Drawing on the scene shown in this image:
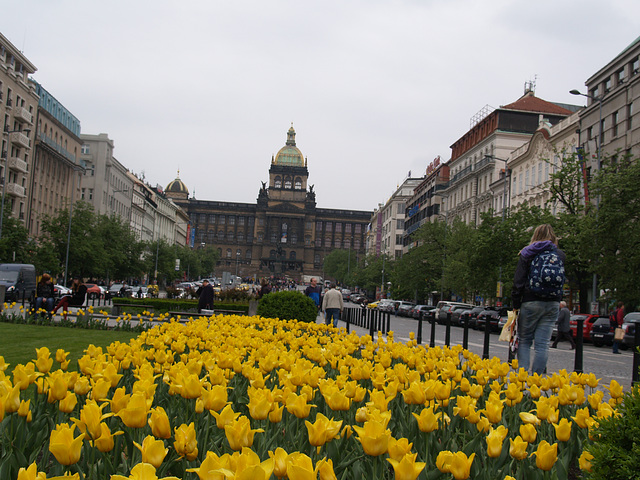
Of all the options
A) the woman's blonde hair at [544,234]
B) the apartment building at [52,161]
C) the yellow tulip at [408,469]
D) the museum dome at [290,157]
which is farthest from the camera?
the museum dome at [290,157]

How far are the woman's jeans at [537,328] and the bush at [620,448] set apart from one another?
4.94m

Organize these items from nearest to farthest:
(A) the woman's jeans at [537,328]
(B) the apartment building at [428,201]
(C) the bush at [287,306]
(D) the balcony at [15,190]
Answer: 1. (A) the woman's jeans at [537,328]
2. (C) the bush at [287,306]
3. (D) the balcony at [15,190]
4. (B) the apartment building at [428,201]

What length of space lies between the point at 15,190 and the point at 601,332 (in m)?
47.8

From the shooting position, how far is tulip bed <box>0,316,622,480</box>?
102 inches

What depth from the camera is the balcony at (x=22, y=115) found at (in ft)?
201

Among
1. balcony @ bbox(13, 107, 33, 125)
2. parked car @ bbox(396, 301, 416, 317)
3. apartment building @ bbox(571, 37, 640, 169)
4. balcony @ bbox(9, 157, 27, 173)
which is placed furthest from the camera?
balcony @ bbox(13, 107, 33, 125)

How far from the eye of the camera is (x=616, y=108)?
138 feet

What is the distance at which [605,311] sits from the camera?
39.0 meters

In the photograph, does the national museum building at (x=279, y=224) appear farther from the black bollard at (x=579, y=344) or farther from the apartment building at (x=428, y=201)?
the black bollard at (x=579, y=344)

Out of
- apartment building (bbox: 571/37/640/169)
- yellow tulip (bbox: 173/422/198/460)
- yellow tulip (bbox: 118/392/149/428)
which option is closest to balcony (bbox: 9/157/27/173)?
apartment building (bbox: 571/37/640/169)

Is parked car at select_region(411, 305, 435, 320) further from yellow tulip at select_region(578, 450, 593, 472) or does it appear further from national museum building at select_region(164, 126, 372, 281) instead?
national museum building at select_region(164, 126, 372, 281)

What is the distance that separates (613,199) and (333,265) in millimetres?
122898

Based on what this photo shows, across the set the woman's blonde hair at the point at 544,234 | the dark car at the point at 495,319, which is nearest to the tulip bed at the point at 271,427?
the woman's blonde hair at the point at 544,234

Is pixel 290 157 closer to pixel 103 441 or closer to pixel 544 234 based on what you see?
pixel 544 234
